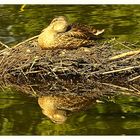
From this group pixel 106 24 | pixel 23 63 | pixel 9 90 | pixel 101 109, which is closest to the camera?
pixel 101 109

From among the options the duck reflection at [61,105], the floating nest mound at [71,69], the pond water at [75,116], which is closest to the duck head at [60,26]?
the floating nest mound at [71,69]

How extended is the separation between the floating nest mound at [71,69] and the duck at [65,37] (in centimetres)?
7

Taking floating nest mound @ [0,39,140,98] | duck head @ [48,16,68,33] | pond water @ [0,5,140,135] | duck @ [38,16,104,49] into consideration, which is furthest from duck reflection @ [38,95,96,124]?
duck head @ [48,16,68,33]

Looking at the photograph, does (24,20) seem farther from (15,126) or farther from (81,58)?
(15,126)

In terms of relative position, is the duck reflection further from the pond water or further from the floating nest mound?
the floating nest mound

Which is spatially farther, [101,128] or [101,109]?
[101,109]

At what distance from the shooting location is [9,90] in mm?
6934

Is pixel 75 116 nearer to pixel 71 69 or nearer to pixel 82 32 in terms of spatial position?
pixel 71 69

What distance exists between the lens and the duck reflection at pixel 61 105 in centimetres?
600

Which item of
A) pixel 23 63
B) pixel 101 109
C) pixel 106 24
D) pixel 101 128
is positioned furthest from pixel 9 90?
pixel 106 24

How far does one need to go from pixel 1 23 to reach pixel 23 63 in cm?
259

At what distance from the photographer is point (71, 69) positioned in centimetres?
729

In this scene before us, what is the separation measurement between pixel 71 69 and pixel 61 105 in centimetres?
101

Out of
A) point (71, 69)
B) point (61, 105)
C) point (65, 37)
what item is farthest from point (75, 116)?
point (65, 37)
